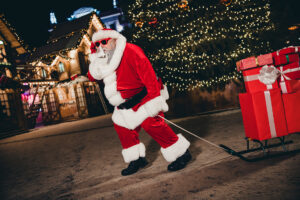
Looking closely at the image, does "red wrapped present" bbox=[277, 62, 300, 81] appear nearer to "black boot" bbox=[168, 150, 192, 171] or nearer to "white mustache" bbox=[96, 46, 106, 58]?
"black boot" bbox=[168, 150, 192, 171]

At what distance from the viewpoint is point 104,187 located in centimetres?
205

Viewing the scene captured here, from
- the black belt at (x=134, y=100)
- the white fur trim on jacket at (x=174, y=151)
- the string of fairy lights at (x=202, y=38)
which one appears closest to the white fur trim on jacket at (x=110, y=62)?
the black belt at (x=134, y=100)

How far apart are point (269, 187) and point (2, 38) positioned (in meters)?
14.8

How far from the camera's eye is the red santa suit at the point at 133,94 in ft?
7.00

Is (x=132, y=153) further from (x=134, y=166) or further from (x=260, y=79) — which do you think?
(x=260, y=79)

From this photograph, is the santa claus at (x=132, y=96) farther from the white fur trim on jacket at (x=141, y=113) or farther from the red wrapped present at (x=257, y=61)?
the red wrapped present at (x=257, y=61)

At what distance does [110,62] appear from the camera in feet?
7.25

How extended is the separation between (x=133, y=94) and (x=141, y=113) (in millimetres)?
261

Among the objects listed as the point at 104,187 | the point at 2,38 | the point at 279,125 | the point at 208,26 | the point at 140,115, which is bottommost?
the point at 104,187

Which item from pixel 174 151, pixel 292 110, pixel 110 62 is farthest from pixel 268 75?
pixel 110 62

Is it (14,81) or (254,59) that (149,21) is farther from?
(14,81)

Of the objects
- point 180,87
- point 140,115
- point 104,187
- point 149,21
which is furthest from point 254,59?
point 149,21

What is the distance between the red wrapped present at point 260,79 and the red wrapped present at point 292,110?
0.57 feet

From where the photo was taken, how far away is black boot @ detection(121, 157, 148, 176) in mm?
2289
